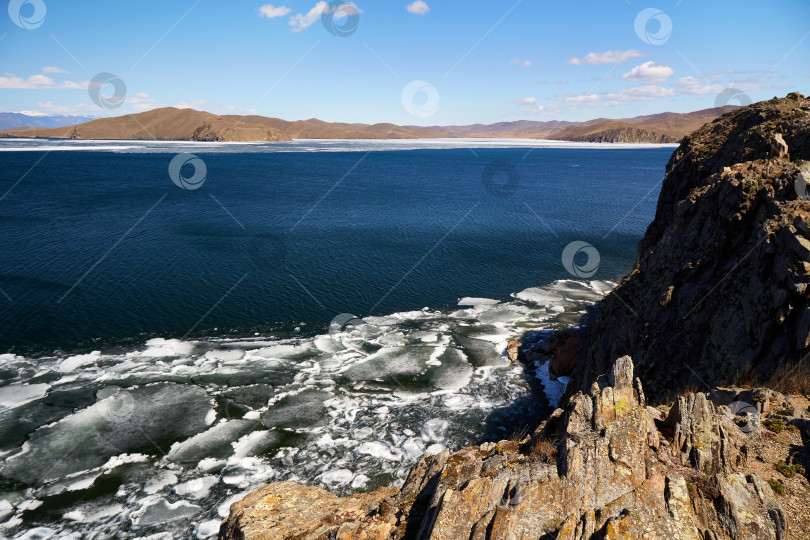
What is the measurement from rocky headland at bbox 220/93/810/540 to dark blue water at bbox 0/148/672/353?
22.9m

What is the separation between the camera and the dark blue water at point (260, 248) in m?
35.8

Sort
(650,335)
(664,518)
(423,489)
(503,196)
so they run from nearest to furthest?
(664,518) → (423,489) → (650,335) → (503,196)

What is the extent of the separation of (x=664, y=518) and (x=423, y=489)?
16.9 ft

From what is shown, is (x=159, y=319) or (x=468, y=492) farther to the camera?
(x=159, y=319)

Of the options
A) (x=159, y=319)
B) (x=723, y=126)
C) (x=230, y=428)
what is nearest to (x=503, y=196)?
(x=723, y=126)

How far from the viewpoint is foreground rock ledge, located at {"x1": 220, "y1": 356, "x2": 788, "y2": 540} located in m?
7.74

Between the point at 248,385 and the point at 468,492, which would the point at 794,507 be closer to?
the point at 468,492

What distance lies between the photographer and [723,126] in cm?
2697

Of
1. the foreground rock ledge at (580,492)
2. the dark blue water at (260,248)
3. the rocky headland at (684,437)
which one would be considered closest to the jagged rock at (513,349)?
Answer: the dark blue water at (260,248)

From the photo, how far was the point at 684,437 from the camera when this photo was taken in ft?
32.5

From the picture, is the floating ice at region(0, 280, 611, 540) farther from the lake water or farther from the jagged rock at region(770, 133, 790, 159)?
the jagged rock at region(770, 133, 790, 159)

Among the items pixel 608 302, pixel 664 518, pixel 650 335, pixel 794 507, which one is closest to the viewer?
pixel 664 518

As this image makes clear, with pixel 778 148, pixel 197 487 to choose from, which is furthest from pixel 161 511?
pixel 778 148

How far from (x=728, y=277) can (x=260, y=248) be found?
46.5 metres
